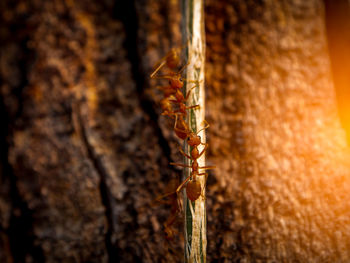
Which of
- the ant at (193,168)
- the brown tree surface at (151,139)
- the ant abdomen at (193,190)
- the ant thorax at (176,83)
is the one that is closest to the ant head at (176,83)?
the ant thorax at (176,83)

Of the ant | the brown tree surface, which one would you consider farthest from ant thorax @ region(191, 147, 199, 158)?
the brown tree surface

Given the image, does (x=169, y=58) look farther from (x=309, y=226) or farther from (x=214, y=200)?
(x=309, y=226)

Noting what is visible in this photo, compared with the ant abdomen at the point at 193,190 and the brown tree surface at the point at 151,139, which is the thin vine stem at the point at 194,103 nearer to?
the ant abdomen at the point at 193,190

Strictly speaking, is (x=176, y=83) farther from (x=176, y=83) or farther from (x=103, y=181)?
(x=103, y=181)

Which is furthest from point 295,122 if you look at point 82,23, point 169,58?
point 82,23

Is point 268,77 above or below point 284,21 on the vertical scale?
below

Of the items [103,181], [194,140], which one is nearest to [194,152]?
[194,140]

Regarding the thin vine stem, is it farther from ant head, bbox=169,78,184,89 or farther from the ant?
ant head, bbox=169,78,184,89
